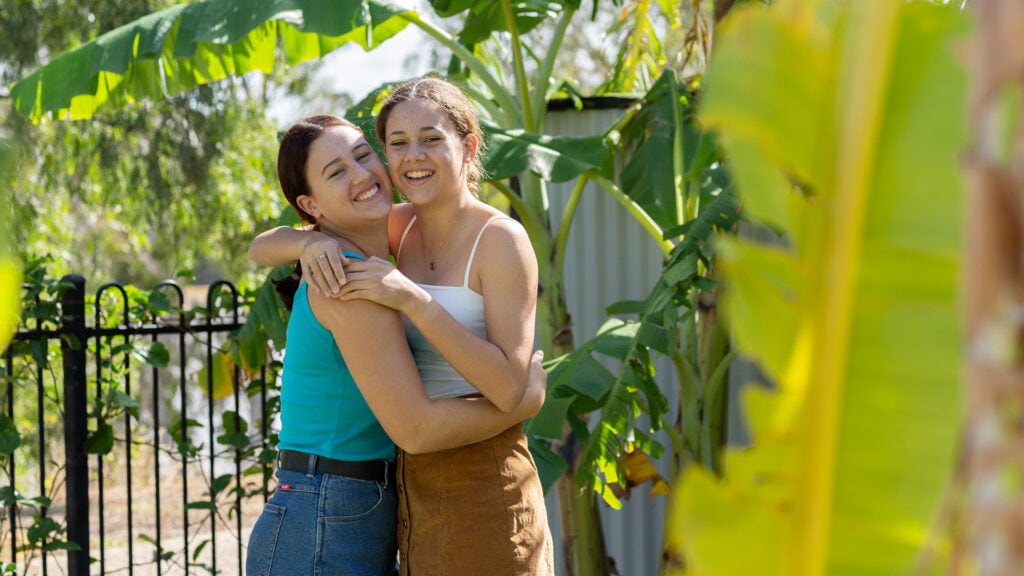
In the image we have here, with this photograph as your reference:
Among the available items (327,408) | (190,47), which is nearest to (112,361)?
(190,47)

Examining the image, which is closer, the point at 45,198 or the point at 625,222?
the point at 625,222

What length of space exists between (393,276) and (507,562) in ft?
1.98

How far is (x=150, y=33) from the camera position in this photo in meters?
4.35

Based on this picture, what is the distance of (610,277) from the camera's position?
503 cm

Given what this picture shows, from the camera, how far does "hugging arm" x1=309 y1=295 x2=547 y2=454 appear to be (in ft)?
6.36

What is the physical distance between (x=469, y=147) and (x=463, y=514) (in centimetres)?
81

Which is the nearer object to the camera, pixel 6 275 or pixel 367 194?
pixel 6 275

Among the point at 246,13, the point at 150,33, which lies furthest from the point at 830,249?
the point at 150,33

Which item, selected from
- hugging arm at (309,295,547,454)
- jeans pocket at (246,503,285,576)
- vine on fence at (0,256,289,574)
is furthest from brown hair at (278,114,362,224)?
vine on fence at (0,256,289,574)

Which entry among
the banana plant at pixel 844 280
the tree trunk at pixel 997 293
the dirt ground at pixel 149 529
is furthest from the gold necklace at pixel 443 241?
the dirt ground at pixel 149 529

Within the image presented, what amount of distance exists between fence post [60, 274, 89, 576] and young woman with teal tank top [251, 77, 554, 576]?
84.2 inches

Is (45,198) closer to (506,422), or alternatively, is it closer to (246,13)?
(246,13)

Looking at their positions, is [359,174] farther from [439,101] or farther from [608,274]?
[608,274]

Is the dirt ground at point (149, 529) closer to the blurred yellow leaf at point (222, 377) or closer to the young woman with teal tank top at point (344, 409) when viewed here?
the blurred yellow leaf at point (222, 377)
